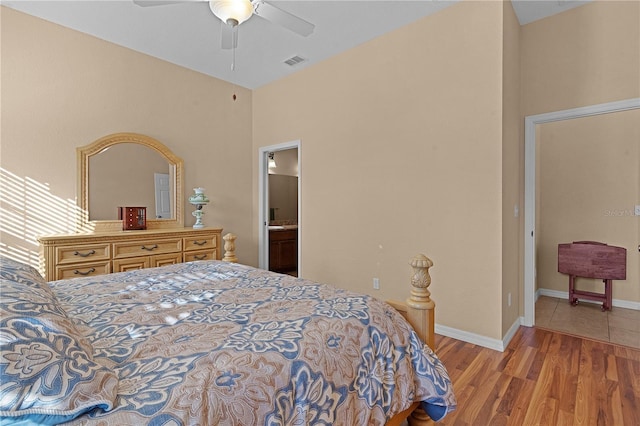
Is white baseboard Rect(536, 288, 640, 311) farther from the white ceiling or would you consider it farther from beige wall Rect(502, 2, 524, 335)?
the white ceiling

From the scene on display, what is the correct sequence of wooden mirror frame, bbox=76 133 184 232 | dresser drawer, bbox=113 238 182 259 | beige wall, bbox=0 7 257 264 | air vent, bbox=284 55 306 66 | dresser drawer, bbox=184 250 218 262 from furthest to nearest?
1. air vent, bbox=284 55 306 66
2. dresser drawer, bbox=184 250 218 262
3. wooden mirror frame, bbox=76 133 184 232
4. dresser drawer, bbox=113 238 182 259
5. beige wall, bbox=0 7 257 264

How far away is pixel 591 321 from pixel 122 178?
5.01 m

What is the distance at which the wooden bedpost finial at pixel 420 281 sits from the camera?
1.49 meters

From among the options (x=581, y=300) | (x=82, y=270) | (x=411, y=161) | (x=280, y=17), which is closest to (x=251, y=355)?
(x=280, y=17)

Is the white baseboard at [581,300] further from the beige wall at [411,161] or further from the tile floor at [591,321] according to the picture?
the beige wall at [411,161]

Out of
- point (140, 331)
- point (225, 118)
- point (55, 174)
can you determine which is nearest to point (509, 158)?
point (140, 331)

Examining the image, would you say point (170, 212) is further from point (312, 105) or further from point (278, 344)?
point (278, 344)

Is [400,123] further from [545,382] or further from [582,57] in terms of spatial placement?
[545,382]

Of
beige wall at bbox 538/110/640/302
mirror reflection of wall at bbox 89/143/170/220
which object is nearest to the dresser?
mirror reflection of wall at bbox 89/143/170/220

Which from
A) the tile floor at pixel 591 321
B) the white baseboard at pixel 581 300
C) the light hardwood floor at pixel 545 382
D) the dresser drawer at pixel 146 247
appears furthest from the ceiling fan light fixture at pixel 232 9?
the white baseboard at pixel 581 300

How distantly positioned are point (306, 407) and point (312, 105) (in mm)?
3523

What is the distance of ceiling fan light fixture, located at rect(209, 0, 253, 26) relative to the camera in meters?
1.92

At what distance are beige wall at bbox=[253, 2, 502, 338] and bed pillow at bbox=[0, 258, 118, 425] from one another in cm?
263

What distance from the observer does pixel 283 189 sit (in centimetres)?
621
